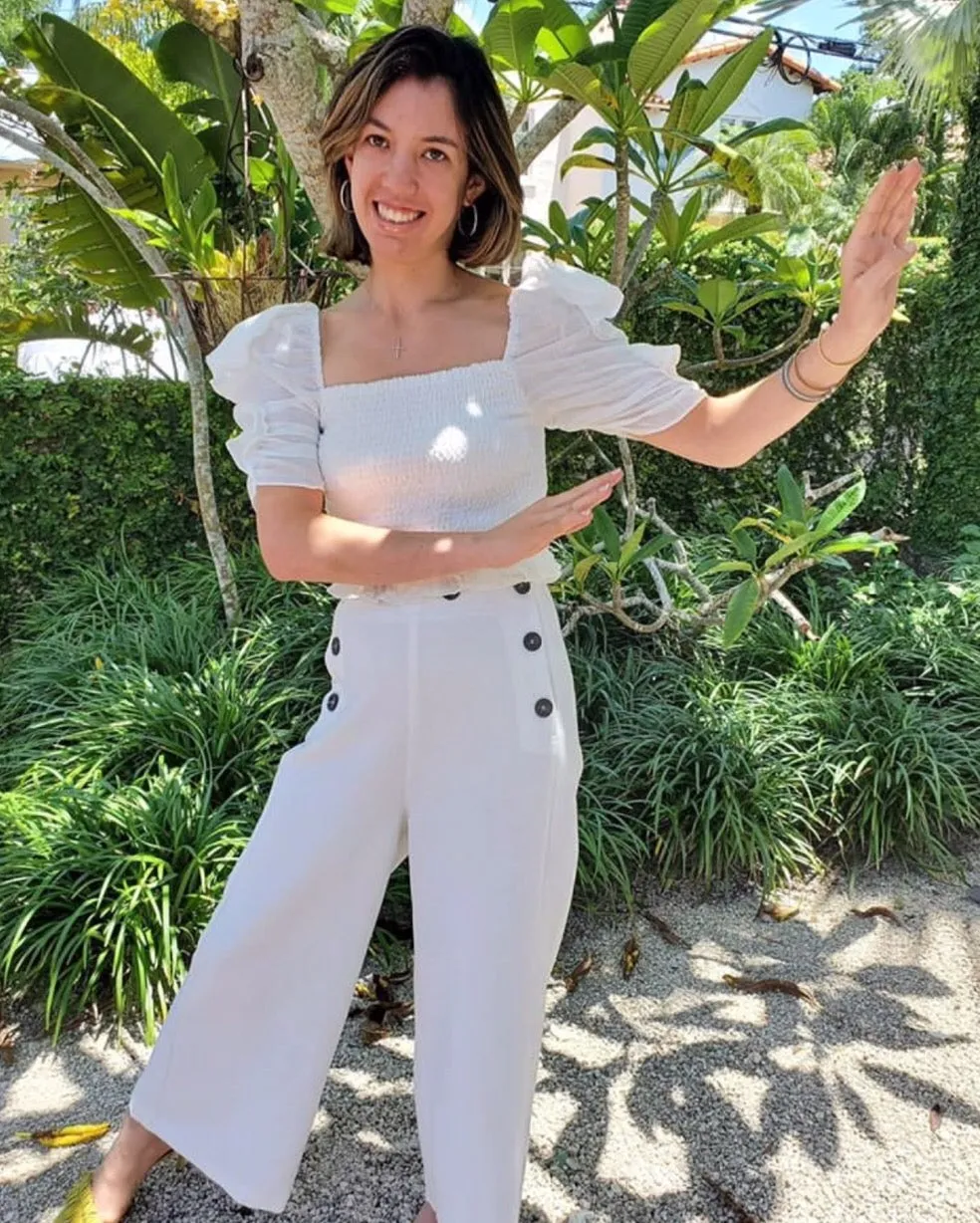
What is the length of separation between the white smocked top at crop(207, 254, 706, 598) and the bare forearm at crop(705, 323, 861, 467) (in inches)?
2.3

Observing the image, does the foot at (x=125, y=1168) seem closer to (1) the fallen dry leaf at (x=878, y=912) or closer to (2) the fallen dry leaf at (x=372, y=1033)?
(2) the fallen dry leaf at (x=372, y=1033)

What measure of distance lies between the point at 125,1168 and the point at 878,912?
245 cm

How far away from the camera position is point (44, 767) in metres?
3.44

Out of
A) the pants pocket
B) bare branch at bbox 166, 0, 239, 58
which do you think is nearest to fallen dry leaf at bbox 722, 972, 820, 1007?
the pants pocket

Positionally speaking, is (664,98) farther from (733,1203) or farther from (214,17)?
(733,1203)

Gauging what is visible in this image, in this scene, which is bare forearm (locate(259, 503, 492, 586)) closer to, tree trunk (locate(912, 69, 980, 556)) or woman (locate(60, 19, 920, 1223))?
woman (locate(60, 19, 920, 1223))

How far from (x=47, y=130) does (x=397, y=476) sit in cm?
325

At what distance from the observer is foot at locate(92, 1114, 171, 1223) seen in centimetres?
195

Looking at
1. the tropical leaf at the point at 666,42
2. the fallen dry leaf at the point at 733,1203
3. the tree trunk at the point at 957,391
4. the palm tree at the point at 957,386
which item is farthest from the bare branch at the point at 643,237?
the tree trunk at the point at 957,391

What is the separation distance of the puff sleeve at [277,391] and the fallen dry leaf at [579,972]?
74.2 inches

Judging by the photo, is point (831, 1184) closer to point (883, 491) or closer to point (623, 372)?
point (623, 372)

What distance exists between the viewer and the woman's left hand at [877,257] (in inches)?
59.8

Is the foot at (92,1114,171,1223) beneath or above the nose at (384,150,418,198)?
beneath

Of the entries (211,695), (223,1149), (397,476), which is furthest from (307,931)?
(211,695)
